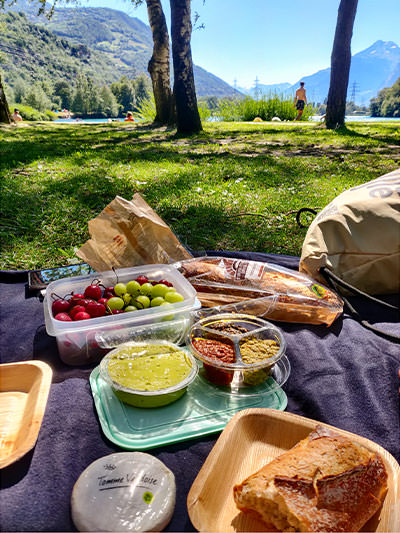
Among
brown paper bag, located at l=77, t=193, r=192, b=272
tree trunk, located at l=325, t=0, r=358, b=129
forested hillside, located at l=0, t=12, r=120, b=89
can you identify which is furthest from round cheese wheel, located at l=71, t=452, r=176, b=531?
forested hillside, located at l=0, t=12, r=120, b=89

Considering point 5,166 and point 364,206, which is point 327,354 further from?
point 5,166

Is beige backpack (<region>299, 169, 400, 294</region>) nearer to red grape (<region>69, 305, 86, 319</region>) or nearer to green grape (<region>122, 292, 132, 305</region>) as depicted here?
green grape (<region>122, 292, 132, 305</region>)

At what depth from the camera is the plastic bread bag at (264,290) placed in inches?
87.0

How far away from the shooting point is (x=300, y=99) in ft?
52.4

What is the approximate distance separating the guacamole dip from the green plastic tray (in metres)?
0.11

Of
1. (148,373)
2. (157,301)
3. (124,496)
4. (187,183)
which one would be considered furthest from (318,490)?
(187,183)

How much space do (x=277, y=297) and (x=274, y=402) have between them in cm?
73

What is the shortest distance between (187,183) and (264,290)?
3268mm

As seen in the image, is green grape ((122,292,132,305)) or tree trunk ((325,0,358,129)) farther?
A: tree trunk ((325,0,358,129))

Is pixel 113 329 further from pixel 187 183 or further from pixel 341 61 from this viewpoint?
pixel 341 61

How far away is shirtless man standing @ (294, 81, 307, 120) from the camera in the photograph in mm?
15648

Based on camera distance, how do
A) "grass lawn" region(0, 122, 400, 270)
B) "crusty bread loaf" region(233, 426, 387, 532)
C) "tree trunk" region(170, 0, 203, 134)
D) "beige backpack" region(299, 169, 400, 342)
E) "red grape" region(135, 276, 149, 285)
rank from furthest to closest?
"tree trunk" region(170, 0, 203, 134) < "grass lawn" region(0, 122, 400, 270) < "beige backpack" region(299, 169, 400, 342) < "red grape" region(135, 276, 149, 285) < "crusty bread loaf" region(233, 426, 387, 532)

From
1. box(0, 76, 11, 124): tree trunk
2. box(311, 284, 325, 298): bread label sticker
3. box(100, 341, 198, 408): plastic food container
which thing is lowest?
box(100, 341, 198, 408): plastic food container

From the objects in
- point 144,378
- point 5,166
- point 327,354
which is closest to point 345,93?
point 5,166
